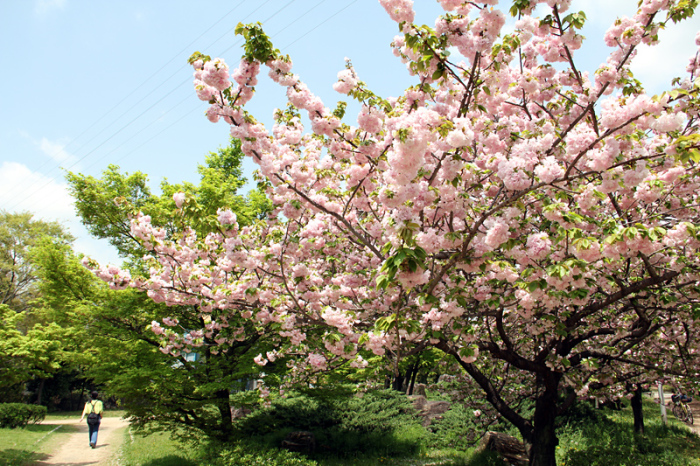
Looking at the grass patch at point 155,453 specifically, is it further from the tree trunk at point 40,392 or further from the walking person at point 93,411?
the tree trunk at point 40,392

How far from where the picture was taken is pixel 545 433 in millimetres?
7703

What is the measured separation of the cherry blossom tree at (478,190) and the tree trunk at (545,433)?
44 cm

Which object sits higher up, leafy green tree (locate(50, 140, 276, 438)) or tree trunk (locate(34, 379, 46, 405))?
leafy green tree (locate(50, 140, 276, 438))

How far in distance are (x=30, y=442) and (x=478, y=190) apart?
15763 millimetres

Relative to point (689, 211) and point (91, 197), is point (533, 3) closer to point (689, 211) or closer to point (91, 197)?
point (689, 211)

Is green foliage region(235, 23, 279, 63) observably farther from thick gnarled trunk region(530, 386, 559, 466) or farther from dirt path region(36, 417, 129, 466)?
dirt path region(36, 417, 129, 466)

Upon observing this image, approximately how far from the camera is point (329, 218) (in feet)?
21.3

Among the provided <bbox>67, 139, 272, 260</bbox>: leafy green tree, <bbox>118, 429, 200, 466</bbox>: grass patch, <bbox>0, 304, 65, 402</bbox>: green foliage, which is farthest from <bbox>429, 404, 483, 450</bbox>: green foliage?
<bbox>0, 304, 65, 402</bbox>: green foliage

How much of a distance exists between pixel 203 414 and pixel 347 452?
4.69 meters

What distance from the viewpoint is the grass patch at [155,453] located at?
1018cm

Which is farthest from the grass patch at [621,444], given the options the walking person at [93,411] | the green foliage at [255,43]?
the walking person at [93,411]

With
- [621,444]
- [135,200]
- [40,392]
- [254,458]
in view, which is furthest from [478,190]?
[40,392]

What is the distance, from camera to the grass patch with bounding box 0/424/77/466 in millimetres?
10086

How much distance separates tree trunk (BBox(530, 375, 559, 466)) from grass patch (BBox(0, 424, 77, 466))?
448 inches
